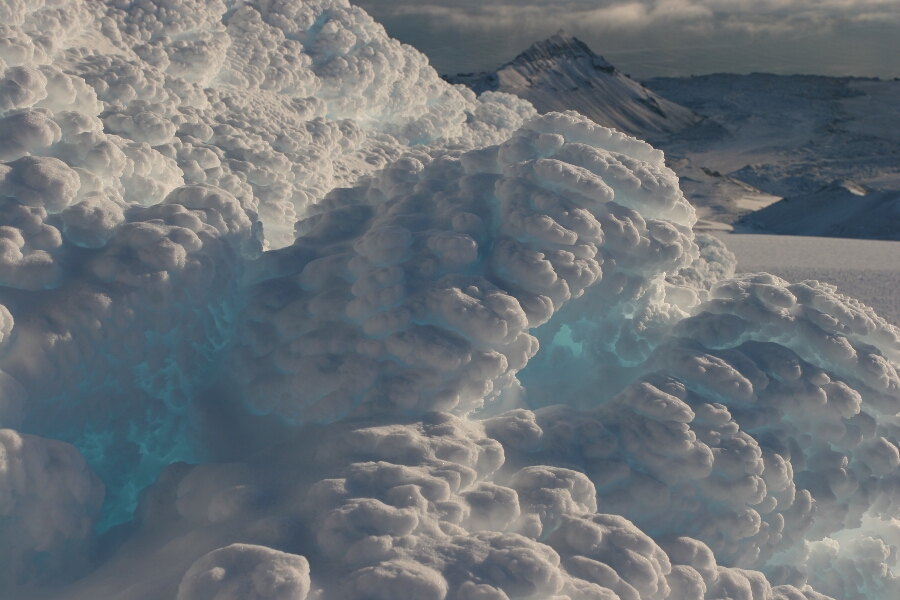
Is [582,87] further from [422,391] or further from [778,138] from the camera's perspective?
[422,391]

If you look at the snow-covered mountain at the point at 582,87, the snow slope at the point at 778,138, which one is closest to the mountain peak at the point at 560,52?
the snow-covered mountain at the point at 582,87

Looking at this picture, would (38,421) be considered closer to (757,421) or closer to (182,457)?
(182,457)

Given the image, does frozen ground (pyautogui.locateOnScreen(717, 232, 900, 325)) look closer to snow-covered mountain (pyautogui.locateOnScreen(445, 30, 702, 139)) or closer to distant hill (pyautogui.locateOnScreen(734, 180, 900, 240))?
distant hill (pyautogui.locateOnScreen(734, 180, 900, 240))

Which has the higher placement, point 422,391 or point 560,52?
point 560,52

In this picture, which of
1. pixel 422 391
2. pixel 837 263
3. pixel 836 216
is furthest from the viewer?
pixel 836 216

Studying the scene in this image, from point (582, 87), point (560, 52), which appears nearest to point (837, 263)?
point (582, 87)

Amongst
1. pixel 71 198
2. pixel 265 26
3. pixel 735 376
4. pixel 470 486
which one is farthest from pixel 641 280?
pixel 265 26

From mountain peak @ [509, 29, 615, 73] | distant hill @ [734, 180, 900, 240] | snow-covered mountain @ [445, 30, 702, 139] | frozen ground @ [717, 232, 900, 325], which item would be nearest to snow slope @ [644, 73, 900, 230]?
distant hill @ [734, 180, 900, 240]
